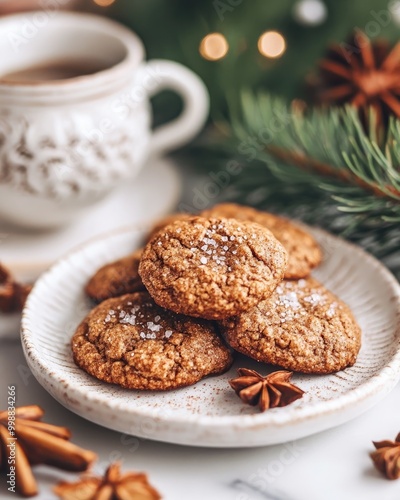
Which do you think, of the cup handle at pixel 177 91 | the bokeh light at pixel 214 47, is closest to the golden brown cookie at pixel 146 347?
the cup handle at pixel 177 91

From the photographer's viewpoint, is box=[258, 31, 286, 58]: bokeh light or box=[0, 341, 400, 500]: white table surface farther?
box=[258, 31, 286, 58]: bokeh light

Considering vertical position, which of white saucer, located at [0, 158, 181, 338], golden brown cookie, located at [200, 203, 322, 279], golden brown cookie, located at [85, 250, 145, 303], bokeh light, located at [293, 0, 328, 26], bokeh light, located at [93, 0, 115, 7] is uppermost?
bokeh light, located at [293, 0, 328, 26]

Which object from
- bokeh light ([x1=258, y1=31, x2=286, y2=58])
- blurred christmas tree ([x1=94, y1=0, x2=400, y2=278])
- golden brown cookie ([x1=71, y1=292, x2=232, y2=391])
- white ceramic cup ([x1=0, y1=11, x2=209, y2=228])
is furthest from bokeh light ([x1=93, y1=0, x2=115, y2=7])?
golden brown cookie ([x1=71, y1=292, x2=232, y2=391])

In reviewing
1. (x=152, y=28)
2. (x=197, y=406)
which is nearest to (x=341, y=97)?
(x=152, y=28)

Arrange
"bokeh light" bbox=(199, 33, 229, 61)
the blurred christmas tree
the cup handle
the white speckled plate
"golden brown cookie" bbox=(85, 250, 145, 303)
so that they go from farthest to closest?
"bokeh light" bbox=(199, 33, 229, 61) → the cup handle → the blurred christmas tree → "golden brown cookie" bbox=(85, 250, 145, 303) → the white speckled plate

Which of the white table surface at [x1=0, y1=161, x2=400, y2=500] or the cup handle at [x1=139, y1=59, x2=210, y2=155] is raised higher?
the cup handle at [x1=139, y1=59, x2=210, y2=155]

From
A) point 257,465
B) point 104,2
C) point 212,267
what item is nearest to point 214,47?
point 104,2

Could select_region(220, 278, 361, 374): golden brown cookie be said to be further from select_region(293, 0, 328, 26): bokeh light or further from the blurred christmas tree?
select_region(293, 0, 328, 26): bokeh light

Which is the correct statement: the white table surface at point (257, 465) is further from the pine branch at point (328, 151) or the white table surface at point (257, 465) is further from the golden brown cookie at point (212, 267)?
the pine branch at point (328, 151)
